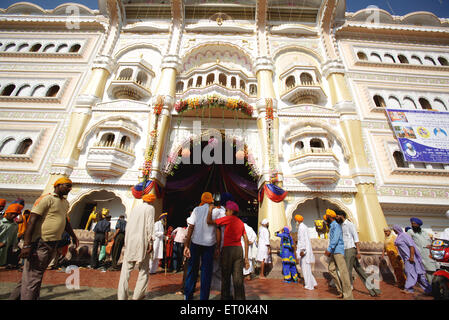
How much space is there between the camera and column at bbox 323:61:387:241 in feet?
24.0

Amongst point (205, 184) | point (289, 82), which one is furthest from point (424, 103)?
point (205, 184)

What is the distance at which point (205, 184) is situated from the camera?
10.5 meters

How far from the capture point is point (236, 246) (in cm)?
265

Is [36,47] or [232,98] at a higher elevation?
[36,47]

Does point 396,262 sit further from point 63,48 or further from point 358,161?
point 63,48

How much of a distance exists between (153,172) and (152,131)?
1832 mm

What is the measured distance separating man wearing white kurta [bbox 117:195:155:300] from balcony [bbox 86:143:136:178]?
6.00 meters

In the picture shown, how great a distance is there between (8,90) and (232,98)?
1185 cm

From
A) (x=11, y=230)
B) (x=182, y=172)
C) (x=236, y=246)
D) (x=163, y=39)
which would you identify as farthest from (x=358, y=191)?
(x=163, y=39)

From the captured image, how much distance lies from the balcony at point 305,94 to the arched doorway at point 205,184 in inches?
143

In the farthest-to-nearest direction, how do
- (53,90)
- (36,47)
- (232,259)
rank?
(36,47)
(53,90)
(232,259)

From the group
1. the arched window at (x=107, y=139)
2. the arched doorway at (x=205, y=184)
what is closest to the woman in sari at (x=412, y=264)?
the arched doorway at (x=205, y=184)

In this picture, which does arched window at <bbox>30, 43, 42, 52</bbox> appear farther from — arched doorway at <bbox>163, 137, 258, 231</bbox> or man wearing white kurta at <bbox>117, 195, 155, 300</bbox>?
man wearing white kurta at <bbox>117, 195, 155, 300</bbox>

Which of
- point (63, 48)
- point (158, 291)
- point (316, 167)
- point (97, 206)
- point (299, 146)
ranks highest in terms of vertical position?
point (63, 48)
